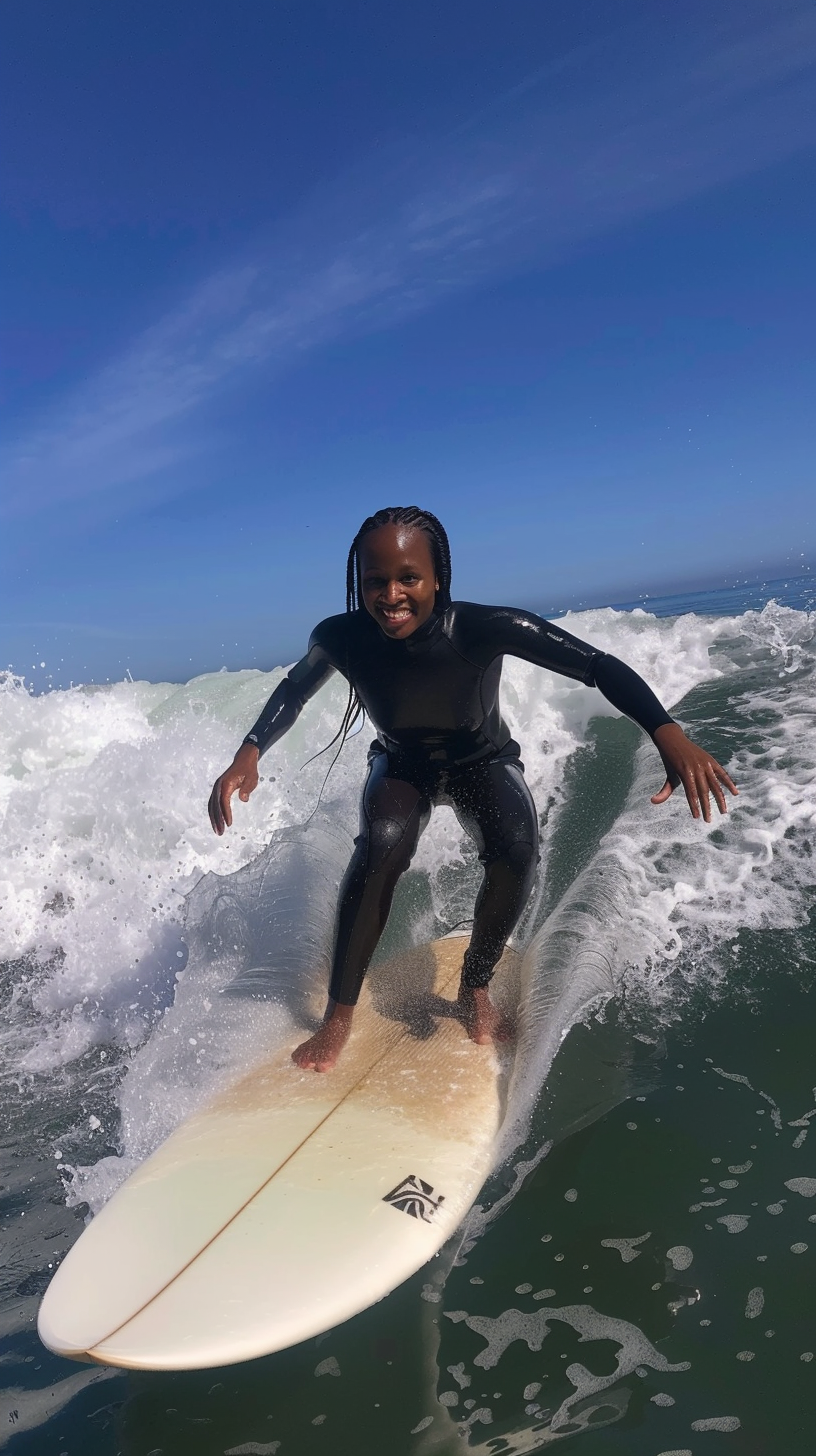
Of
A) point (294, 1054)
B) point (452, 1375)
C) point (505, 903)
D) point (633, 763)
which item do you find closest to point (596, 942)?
point (505, 903)

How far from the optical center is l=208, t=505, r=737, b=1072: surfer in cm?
294

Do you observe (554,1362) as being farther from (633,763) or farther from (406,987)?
(633,763)

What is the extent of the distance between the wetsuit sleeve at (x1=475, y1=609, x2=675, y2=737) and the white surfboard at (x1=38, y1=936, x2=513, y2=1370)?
139 centimetres

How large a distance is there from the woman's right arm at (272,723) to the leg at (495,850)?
0.66 m

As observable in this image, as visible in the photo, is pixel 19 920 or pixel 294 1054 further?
pixel 19 920

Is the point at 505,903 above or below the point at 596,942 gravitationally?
above

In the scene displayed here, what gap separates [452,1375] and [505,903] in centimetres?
150

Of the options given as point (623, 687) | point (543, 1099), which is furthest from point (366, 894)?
point (623, 687)

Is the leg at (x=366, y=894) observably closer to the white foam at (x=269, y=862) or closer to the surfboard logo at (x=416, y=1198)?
the white foam at (x=269, y=862)

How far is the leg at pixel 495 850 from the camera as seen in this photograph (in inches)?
124

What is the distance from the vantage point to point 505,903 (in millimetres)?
3182

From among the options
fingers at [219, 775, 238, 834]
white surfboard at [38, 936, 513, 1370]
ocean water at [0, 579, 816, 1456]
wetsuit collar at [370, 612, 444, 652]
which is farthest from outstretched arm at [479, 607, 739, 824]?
white surfboard at [38, 936, 513, 1370]

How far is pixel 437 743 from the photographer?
10.4ft

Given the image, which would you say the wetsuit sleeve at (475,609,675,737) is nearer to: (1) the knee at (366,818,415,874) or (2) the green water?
(1) the knee at (366,818,415,874)
